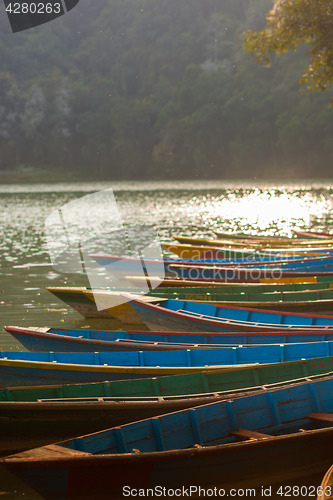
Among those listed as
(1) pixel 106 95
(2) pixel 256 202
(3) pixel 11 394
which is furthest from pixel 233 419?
(1) pixel 106 95

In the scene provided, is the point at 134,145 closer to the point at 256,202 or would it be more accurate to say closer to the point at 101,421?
the point at 256,202

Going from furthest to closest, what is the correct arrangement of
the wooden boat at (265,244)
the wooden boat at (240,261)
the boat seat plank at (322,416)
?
1. the wooden boat at (265,244)
2. the wooden boat at (240,261)
3. the boat seat plank at (322,416)

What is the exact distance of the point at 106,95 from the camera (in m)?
121

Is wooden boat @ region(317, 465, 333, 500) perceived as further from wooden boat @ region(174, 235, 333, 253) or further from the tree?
the tree

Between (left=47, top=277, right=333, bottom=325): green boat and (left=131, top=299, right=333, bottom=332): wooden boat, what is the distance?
332mm

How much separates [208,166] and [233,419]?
102062 millimetres

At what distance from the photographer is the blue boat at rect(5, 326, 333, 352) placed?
32.9ft

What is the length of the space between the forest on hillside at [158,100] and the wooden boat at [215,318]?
87.6 metres

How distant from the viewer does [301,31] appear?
21.1 m

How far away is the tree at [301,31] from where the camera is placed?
20609 mm

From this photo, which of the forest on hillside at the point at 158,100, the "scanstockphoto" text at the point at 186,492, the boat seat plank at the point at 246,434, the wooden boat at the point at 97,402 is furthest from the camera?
the forest on hillside at the point at 158,100

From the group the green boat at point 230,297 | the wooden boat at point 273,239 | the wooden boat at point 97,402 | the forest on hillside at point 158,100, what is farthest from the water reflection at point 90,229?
the forest on hillside at point 158,100

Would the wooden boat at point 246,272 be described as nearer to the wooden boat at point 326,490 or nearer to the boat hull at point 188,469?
the boat hull at point 188,469

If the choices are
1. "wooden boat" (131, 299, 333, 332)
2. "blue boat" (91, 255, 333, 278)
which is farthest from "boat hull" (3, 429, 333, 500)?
"blue boat" (91, 255, 333, 278)
